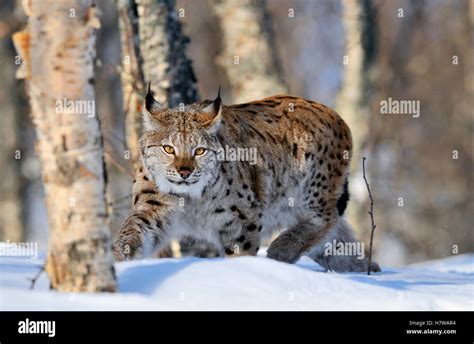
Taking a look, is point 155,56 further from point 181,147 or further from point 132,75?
point 181,147

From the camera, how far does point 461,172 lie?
2381 centimetres

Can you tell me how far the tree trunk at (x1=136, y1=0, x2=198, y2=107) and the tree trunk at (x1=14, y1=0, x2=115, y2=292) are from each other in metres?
4.62

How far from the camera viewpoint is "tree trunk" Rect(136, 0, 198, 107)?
31.3 ft

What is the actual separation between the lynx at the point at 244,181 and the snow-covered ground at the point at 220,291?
1.36 m

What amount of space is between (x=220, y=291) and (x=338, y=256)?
334 cm

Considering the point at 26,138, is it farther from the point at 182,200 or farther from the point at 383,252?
the point at 182,200

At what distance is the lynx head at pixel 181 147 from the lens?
718 cm

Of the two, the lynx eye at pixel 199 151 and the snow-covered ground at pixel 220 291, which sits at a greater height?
the lynx eye at pixel 199 151

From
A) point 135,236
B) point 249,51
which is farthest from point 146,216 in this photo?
point 249,51

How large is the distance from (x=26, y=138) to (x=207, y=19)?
5132 mm

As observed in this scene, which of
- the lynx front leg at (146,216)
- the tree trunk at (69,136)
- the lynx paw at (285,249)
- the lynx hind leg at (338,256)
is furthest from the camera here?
the lynx hind leg at (338,256)

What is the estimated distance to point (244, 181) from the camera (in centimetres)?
757

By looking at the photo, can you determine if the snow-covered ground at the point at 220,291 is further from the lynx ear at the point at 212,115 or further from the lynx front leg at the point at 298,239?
the lynx front leg at the point at 298,239
